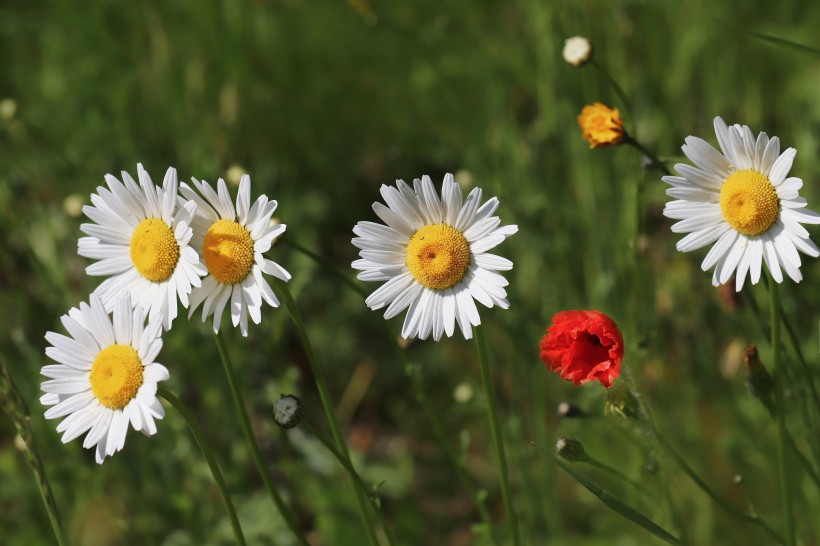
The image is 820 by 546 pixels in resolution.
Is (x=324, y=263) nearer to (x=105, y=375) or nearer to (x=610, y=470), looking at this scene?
(x=105, y=375)

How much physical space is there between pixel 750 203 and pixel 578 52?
744 mm

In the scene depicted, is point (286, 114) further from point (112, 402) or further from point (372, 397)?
point (112, 402)

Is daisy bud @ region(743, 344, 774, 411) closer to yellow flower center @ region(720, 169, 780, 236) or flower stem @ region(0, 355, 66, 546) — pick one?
yellow flower center @ region(720, 169, 780, 236)

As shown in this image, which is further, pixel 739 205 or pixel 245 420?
pixel 245 420

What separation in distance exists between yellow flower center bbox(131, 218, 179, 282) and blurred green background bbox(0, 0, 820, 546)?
66cm

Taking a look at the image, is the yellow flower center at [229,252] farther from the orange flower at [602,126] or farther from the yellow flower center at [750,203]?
the yellow flower center at [750,203]

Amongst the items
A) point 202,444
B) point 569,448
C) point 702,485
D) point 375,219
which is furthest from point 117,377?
point 375,219

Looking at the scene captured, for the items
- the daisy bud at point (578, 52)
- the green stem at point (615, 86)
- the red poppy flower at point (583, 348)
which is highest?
the daisy bud at point (578, 52)

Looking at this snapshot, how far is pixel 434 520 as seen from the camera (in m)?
3.20

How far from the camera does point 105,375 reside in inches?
65.6

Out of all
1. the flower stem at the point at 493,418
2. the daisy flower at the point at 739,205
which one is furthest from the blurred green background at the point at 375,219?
the daisy flower at the point at 739,205

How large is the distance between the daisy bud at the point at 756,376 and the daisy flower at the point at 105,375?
1.13 m

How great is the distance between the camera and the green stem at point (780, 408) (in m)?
1.58

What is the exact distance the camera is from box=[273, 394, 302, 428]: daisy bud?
172 cm
